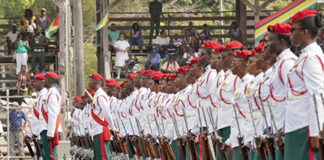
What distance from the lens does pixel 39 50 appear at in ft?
91.9

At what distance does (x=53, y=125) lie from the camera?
14.5m

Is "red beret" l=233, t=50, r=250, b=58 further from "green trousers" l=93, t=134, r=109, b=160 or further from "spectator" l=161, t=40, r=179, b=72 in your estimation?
"spectator" l=161, t=40, r=179, b=72

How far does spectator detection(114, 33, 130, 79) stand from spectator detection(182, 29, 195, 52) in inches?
71.4

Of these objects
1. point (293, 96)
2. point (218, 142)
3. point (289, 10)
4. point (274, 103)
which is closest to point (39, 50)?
point (289, 10)

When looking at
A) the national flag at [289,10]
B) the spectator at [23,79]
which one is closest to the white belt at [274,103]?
the national flag at [289,10]

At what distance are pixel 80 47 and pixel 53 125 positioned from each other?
966 cm

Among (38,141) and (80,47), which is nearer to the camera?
(38,141)

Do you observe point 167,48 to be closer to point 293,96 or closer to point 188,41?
point 188,41

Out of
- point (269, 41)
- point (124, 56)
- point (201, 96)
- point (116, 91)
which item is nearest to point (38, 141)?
point (116, 91)

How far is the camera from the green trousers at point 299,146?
294 inches

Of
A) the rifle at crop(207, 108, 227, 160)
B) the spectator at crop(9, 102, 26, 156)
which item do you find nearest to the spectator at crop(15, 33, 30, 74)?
the spectator at crop(9, 102, 26, 156)

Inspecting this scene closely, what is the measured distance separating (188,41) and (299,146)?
1887cm

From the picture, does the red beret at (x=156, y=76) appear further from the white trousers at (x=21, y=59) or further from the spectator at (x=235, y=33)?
the white trousers at (x=21, y=59)

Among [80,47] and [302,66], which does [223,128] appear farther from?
[80,47]
